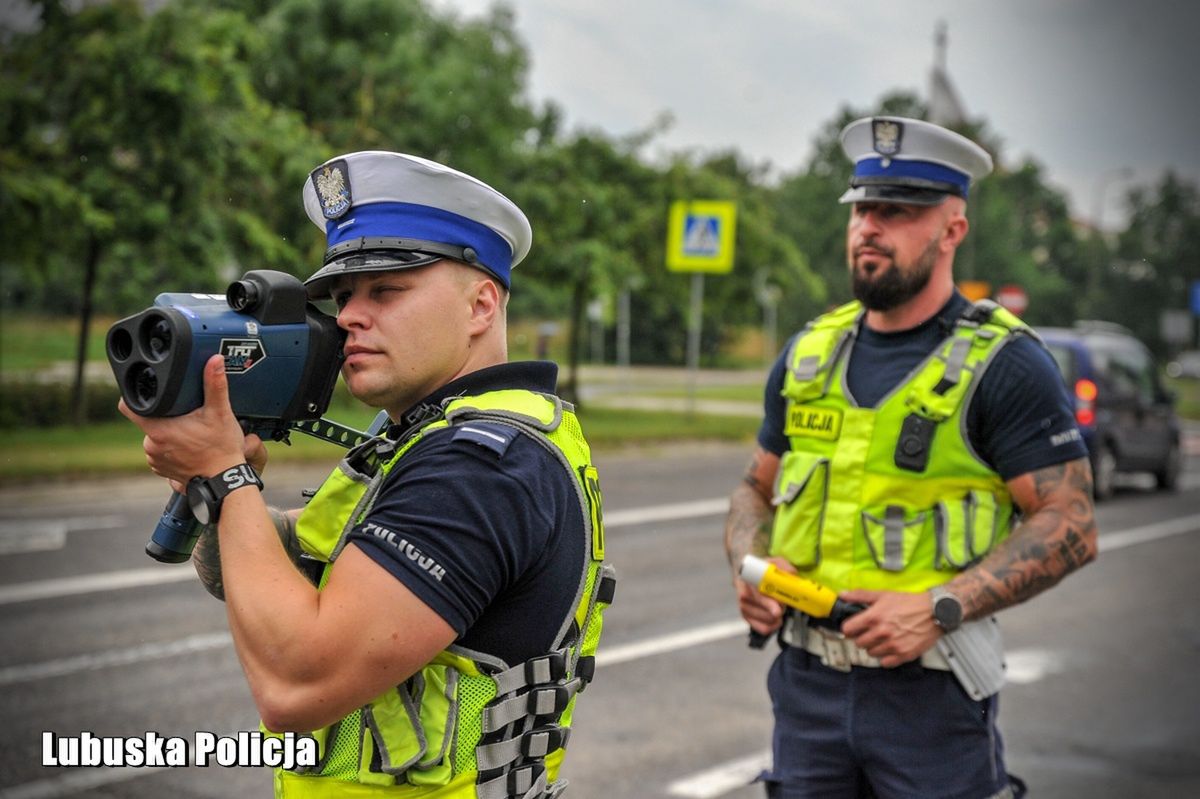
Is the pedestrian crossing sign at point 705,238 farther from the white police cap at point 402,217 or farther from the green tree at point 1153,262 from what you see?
the green tree at point 1153,262

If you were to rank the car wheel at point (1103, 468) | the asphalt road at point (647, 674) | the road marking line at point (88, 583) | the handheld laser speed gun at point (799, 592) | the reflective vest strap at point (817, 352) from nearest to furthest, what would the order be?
the handheld laser speed gun at point (799, 592) → the reflective vest strap at point (817, 352) → the asphalt road at point (647, 674) → the road marking line at point (88, 583) → the car wheel at point (1103, 468)

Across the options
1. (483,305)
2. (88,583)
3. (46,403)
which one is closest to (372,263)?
(483,305)

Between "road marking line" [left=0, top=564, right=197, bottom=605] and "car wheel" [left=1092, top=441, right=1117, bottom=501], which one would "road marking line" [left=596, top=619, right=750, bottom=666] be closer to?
"road marking line" [left=0, top=564, right=197, bottom=605]

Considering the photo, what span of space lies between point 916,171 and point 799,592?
1073 millimetres

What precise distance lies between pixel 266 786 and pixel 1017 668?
14.3ft

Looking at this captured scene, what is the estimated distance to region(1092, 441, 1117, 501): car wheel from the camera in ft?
47.4

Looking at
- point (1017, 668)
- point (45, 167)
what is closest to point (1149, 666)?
point (1017, 668)

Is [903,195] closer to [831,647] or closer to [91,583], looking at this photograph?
[831,647]

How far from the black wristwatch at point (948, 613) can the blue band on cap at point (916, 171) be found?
104 cm

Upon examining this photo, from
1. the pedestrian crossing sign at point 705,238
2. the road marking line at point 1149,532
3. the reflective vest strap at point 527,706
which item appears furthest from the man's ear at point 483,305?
the pedestrian crossing sign at point 705,238

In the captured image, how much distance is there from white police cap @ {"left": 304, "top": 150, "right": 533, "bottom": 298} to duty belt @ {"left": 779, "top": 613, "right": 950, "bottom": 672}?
1.45 metres

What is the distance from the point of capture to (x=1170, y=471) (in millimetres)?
16172

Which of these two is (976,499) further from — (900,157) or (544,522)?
(544,522)

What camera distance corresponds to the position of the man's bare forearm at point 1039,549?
3018 millimetres
